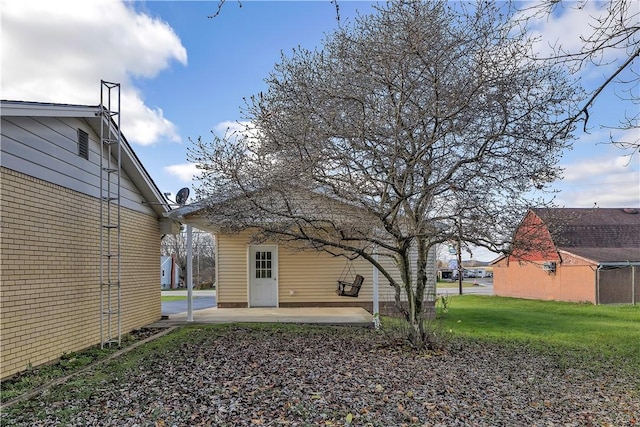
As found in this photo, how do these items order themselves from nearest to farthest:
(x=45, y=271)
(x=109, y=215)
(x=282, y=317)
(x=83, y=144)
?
1. (x=45, y=271)
2. (x=83, y=144)
3. (x=109, y=215)
4. (x=282, y=317)

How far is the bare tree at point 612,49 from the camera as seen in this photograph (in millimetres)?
3604

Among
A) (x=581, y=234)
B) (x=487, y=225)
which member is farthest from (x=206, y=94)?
(x=581, y=234)

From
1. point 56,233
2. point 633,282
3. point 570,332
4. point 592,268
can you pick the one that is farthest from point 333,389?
point 633,282

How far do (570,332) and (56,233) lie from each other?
11313 millimetres

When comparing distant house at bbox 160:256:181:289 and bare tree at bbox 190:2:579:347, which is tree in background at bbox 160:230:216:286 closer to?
distant house at bbox 160:256:181:289

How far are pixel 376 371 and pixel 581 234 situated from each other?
23.3m

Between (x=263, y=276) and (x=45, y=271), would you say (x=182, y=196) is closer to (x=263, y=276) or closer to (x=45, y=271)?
(x=263, y=276)

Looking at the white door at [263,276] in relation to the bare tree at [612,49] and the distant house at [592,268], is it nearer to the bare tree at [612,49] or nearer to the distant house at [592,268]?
the distant house at [592,268]

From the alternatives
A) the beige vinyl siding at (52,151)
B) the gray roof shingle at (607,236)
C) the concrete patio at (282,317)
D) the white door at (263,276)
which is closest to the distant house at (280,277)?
the white door at (263,276)

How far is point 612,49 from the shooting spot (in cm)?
383

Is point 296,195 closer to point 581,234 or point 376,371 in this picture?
point 376,371

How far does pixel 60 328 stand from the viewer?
714 centimetres

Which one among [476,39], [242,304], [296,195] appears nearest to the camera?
[476,39]

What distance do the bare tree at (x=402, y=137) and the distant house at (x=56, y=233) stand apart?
208cm
